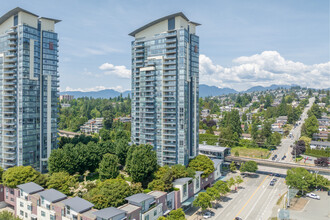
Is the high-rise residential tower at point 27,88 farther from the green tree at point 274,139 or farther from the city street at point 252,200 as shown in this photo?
the green tree at point 274,139

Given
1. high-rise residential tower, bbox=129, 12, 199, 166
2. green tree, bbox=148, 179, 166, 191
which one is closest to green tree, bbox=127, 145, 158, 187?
green tree, bbox=148, 179, 166, 191

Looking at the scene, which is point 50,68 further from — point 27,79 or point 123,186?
point 123,186

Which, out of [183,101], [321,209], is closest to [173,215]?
[183,101]

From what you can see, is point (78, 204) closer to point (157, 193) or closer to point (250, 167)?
point (157, 193)

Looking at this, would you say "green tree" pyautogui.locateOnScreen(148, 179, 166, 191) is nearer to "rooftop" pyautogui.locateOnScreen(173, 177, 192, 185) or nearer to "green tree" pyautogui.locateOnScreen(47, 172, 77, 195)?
"rooftop" pyautogui.locateOnScreen(173, 177, 192, 185)

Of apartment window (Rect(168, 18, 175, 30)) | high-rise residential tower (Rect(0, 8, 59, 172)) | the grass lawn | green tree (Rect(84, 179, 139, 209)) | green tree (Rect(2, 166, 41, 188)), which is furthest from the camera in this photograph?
the grass lawn

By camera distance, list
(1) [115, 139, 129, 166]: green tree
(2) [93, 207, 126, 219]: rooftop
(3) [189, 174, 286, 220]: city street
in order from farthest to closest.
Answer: (1) [115, 139, 129, 166]: green tree < (3) [189, 174, 286, 220]: city street < (2) [93, 207, 126, 219]: rooftop
